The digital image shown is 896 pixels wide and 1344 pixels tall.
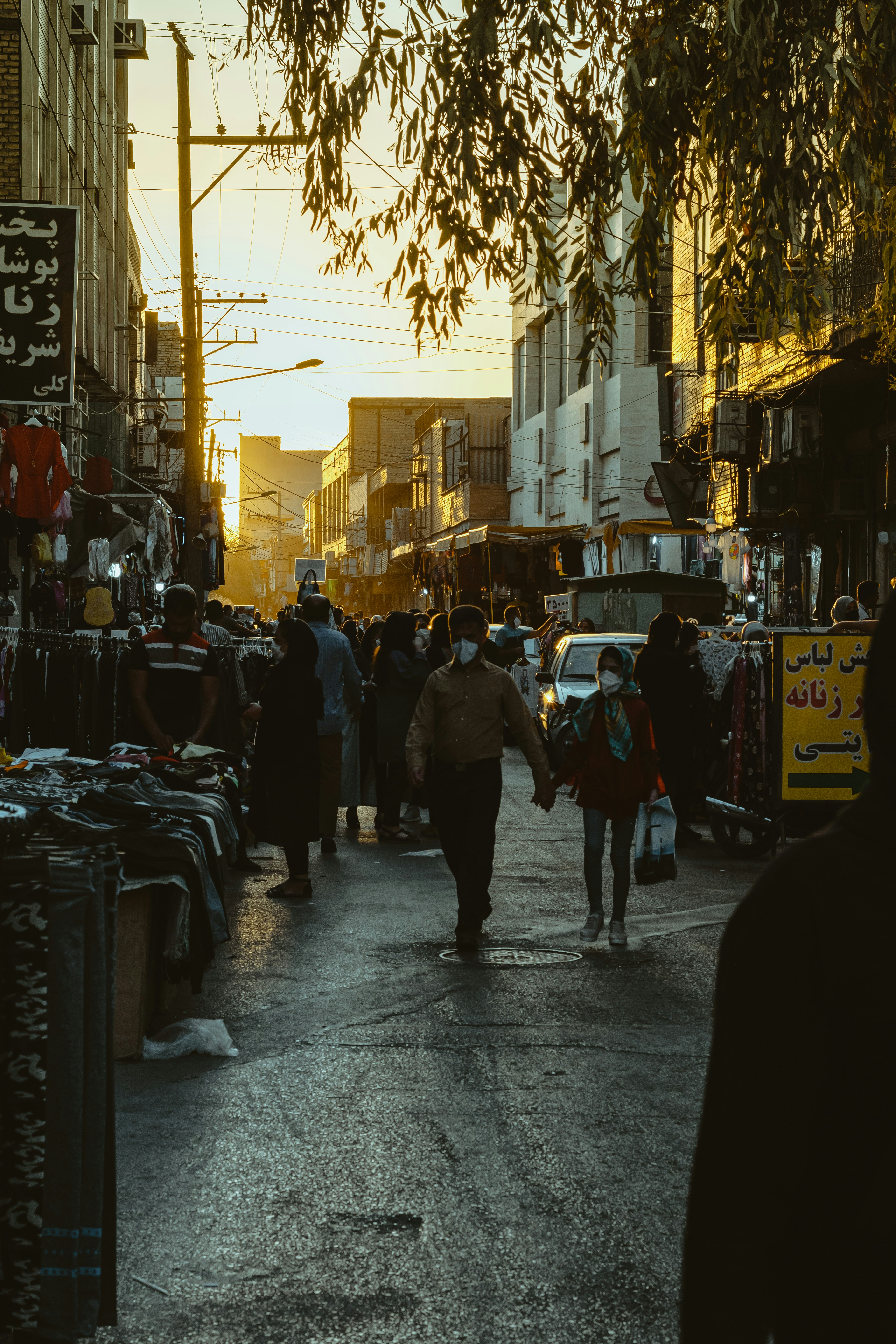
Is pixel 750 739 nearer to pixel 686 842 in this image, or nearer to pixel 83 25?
pixel 686 842

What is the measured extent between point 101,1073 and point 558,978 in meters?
4.36

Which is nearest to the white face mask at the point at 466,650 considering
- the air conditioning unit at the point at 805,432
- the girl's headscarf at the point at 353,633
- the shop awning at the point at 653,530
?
the girl's headscarf at the point at 353,633

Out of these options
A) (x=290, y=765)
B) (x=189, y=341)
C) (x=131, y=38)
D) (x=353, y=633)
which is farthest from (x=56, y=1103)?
(x=131, y=38)

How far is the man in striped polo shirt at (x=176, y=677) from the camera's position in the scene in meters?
8.88

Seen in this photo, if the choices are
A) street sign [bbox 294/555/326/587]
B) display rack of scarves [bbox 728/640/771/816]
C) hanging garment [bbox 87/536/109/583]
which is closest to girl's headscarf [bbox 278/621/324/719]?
display rack of scarves [bbox 728/640/771/816]

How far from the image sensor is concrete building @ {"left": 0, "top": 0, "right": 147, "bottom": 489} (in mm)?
20203

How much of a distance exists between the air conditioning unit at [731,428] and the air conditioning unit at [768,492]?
98cm

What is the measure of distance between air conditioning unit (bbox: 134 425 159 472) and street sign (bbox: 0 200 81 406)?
27.3 meters

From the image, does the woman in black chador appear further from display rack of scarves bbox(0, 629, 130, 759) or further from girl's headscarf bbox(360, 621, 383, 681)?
girl's headscarf bbox(360, 621, 383, 681)

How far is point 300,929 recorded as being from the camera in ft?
28.6

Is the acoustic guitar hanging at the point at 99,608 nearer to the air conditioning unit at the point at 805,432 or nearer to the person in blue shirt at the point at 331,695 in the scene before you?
the person in blue shirt at the point at 331,695

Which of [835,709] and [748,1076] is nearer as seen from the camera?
[748,1076]

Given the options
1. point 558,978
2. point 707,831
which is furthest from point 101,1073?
point 707,831

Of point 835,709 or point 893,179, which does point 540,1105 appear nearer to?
point 835,709
